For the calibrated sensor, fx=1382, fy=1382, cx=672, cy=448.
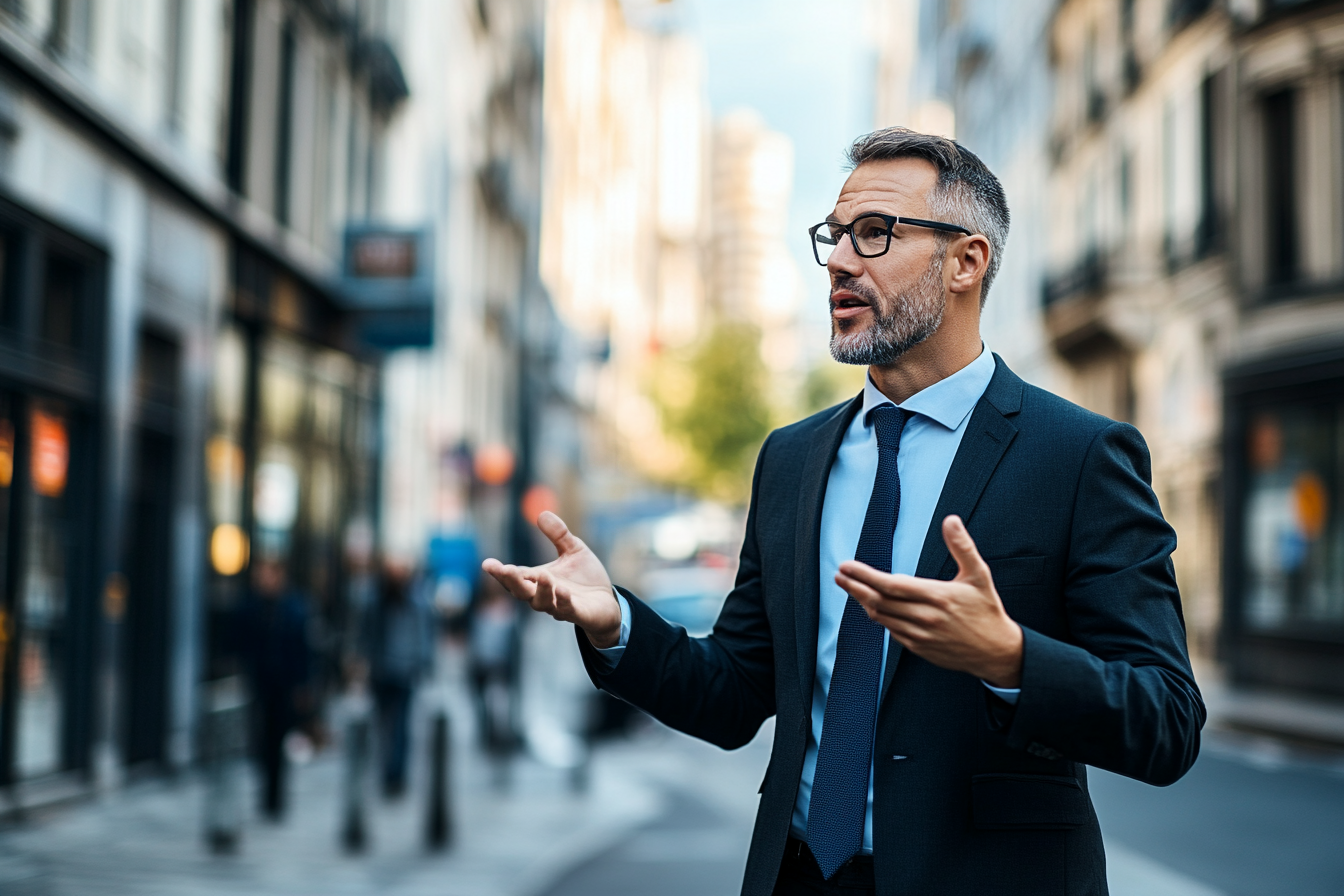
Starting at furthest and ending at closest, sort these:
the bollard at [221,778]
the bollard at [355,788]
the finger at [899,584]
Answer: the bollard at [355,788] → the bollard at [221,778] → the finger at [899,584]

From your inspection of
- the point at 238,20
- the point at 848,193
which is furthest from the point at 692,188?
the point at 848,193

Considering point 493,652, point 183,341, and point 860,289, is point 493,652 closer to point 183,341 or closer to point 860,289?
point 183,341

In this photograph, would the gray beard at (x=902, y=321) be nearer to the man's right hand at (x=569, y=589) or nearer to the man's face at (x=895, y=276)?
the man's face at (x=895, y=276)

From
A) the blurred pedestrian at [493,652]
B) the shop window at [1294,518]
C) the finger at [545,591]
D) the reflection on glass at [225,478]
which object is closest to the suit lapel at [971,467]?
the finger at [545,591]

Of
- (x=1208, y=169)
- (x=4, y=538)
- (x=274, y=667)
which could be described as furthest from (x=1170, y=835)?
(x=1208, y=169)

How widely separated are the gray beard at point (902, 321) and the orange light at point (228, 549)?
484 inches

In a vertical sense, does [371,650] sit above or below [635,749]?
above

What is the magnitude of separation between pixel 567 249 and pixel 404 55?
24642 mm

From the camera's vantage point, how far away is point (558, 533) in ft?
8.53

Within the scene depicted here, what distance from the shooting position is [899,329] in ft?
8.12

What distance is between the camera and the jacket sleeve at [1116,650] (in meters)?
1.96

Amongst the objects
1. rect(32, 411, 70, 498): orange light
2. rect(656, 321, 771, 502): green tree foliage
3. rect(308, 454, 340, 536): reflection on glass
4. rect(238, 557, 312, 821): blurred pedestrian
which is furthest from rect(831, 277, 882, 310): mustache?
rect(656, 321, 771, 502): green tree foliage

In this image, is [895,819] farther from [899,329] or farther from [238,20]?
[238,20]

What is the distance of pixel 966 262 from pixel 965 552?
0.78 metres
